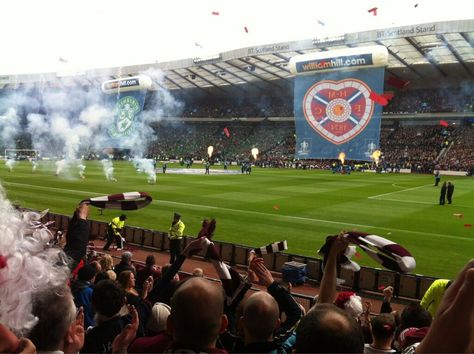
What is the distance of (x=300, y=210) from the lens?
2367cm

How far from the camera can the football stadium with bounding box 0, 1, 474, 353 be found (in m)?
2.65

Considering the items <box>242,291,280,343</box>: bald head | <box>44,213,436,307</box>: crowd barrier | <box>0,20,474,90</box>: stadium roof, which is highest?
<box>0,20,474,90</box>: stadium roof

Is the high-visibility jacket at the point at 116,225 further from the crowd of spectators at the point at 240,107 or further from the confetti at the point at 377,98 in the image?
the crowd of spectators at the point at 240,107

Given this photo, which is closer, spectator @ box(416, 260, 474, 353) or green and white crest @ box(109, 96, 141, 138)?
spectator @ box(416, 260, 474, 353)

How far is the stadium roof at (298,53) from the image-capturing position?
4525 cm

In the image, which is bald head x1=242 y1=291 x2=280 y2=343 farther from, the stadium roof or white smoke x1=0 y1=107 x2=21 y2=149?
white smoke x1=0 y1=107 x2=21 y2=149

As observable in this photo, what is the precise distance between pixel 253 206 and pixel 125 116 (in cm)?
2829

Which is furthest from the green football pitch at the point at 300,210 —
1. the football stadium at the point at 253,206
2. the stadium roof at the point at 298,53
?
the stadium roof at the point at 298,53

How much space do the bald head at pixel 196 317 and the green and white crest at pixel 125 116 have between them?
4601cm

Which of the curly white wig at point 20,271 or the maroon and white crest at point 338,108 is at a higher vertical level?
the maroon and white crest at point 338,108

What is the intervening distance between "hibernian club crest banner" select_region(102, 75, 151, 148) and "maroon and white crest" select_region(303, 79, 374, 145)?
63.2 feet

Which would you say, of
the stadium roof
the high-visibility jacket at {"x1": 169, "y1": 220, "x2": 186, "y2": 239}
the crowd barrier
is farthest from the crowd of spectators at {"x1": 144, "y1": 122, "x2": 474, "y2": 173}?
the high-visibility jacket at {"x1": 169, "y1": 220, "x2": 186, "y2": 239}

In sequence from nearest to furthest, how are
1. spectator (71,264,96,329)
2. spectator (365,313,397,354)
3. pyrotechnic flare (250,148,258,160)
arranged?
spectator (365,313,397,354)
spectator (71,264,96,329)
pyrotechnic flare (250,148,258,160)

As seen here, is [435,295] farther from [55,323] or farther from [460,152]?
[460,152]
